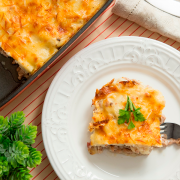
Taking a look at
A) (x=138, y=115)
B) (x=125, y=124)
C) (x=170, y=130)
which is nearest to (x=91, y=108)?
(x=125, y=124)

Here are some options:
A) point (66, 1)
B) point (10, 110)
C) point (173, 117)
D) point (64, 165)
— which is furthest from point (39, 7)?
point (173, 117)

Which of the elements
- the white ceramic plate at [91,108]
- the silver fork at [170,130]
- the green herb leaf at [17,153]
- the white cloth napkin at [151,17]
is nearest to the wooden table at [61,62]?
the white cloth napkin at [151,17]

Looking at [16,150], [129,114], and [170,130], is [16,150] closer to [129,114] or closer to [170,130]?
[129,114]

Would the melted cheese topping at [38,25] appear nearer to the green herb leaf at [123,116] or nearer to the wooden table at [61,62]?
the wooden table at [61,62]

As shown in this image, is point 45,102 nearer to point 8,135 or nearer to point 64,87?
point 64,87

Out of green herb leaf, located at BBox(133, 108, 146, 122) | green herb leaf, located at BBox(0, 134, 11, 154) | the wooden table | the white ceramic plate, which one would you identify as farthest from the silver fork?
green herb leaf, located at BBox(0, 134, 11, 154)
